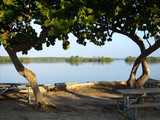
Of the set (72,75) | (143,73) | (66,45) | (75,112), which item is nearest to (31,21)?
(66,45)

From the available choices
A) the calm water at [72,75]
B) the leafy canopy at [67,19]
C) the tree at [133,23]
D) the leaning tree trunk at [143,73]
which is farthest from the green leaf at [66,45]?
the calm water at [72,75]

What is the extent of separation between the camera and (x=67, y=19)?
4.39 metres

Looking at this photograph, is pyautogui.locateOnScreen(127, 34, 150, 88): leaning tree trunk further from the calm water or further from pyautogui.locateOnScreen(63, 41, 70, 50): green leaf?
the calm water

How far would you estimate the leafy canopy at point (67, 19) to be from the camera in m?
4.34

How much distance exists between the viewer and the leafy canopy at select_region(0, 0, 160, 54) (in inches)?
171

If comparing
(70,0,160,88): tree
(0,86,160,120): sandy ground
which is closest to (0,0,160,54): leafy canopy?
(70,0,160,88): tree

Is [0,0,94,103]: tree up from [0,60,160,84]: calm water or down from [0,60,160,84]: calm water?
up

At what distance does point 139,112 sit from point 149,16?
3902 millimetres

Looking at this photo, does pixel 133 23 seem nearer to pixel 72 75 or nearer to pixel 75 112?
pixel 75 112

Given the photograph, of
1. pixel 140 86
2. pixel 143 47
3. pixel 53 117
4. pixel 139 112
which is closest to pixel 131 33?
pixel 143 47

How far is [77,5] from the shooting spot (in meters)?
4.39

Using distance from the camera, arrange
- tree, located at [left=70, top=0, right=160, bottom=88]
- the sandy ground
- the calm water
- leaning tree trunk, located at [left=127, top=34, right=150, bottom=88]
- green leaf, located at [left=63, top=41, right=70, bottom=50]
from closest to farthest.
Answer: green leaf, located at [left=63, top=41, right=70, bottom=50] → the sandy ground → tree, located at [left=70, top=0, right=160, bottom=88] → leaning tree trunk, located at [left=127, top=34, right=150, bottom=88] → the calm water

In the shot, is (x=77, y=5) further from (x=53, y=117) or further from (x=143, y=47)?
(x=143, y=47)

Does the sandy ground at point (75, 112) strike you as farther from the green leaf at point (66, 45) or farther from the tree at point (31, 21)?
the green leaf at point (66, 45)
